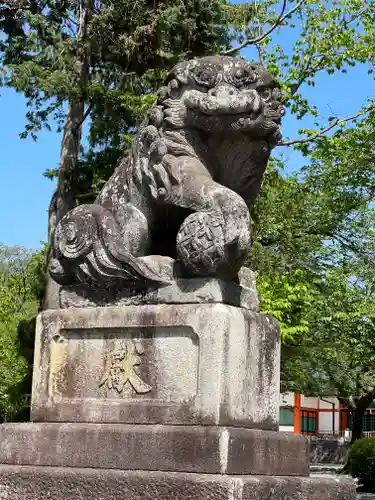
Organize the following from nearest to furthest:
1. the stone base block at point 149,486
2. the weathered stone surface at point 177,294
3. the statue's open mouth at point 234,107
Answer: the stone base block at point 149,486, the weathered stone surface at point 177,294, the statue's open mouth at point 234,107

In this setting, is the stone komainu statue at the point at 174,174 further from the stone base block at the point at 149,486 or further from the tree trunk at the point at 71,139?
the tree trunk at the point at 71,139

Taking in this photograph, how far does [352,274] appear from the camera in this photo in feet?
75.6

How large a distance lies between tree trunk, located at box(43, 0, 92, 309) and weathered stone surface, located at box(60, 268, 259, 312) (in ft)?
31.9

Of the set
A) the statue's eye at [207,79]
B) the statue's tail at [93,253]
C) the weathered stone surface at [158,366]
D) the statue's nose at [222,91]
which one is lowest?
the weathered stone surface at [158,366]

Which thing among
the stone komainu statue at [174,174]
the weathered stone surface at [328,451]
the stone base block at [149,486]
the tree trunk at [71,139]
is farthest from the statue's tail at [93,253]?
the weathered stone surface at [328,451]

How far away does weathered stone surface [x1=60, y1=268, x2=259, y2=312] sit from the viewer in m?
4.75

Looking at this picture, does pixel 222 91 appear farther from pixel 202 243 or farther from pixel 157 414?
pixel 157 414

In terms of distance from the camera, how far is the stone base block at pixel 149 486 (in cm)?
414

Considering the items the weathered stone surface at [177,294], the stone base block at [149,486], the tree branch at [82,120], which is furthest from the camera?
the tree branch at [82,120]

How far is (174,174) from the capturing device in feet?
16.6

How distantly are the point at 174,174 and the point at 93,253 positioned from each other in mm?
728

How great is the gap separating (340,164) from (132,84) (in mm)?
8173

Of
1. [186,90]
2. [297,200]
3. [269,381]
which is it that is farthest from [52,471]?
[297,200]

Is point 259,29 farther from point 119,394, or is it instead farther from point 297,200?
point 119,394
